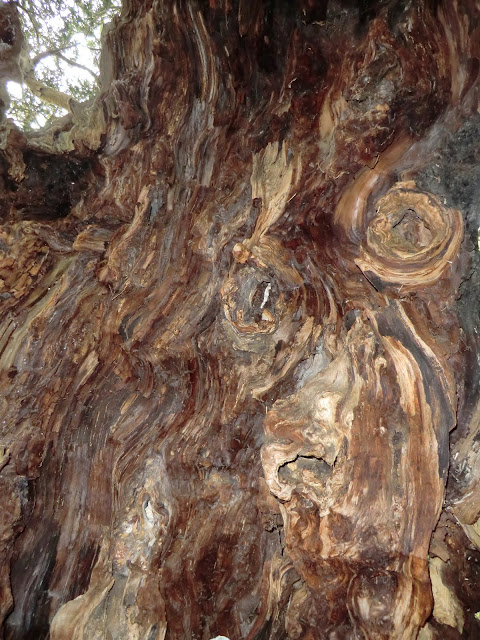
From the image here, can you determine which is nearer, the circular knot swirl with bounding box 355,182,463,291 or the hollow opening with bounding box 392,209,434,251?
the circular knot swirl with bounding box 355,182,463,291

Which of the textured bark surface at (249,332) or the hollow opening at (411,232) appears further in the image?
the hollow opening at (411,232)

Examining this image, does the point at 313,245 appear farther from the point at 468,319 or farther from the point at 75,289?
the point at 75,289

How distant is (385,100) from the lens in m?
3.51

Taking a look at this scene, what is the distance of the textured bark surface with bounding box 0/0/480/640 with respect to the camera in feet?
11.0

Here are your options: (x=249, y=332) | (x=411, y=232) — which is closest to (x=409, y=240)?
(x=411, y=232)

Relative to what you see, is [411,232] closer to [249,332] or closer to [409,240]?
[409,240]

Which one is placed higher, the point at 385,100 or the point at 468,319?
the point at 385,100

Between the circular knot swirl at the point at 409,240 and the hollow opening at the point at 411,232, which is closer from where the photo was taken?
the circular knot swirl at the point at 409,240

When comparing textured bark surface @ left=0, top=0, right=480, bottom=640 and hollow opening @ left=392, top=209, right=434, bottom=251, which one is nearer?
textured bark surface @ left=0, top=0, right=480, bottom=640

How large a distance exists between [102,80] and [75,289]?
90.3 inches

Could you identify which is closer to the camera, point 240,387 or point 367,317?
point 367,317

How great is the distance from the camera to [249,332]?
4.13 meters

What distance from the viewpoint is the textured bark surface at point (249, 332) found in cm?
336

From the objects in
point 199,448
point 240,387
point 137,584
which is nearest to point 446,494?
point 240,387
